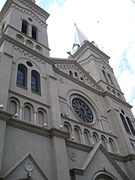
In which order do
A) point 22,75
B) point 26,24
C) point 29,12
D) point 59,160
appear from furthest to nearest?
point 29,12 < point 26,24 < point 22,75 < point 59,160

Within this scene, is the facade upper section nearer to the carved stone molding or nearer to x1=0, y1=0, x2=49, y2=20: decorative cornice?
x1=0, y1=0, x2=49, y2=20: decorative cornice

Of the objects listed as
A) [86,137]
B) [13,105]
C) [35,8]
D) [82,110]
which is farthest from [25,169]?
[35,8]

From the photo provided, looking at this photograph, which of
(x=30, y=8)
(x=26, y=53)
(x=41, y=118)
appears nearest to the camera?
(x=41, y=118)

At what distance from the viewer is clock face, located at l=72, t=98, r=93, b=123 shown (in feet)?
56.0

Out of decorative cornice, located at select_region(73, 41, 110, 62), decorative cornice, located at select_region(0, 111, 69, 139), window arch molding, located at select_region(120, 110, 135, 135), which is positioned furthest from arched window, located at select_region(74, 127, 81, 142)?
decorative cornice, located at select_region(73, 41, 110, 62)

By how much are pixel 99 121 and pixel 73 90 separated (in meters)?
3.71

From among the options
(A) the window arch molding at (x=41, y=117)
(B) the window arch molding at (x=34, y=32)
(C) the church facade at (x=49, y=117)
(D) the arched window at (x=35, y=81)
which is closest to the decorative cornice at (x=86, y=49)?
(C) the church facade at (x=49, y=117)

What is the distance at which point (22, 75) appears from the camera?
14570 millimetres

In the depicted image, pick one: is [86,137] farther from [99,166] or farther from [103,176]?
[103,176]

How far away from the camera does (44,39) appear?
66.9 ft

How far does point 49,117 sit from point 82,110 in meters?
5.26

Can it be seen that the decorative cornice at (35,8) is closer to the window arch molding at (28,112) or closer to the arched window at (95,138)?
the window arch molding at (28,112)

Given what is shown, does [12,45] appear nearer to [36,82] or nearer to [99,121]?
[36,82]

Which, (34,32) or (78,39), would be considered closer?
(34,32)
